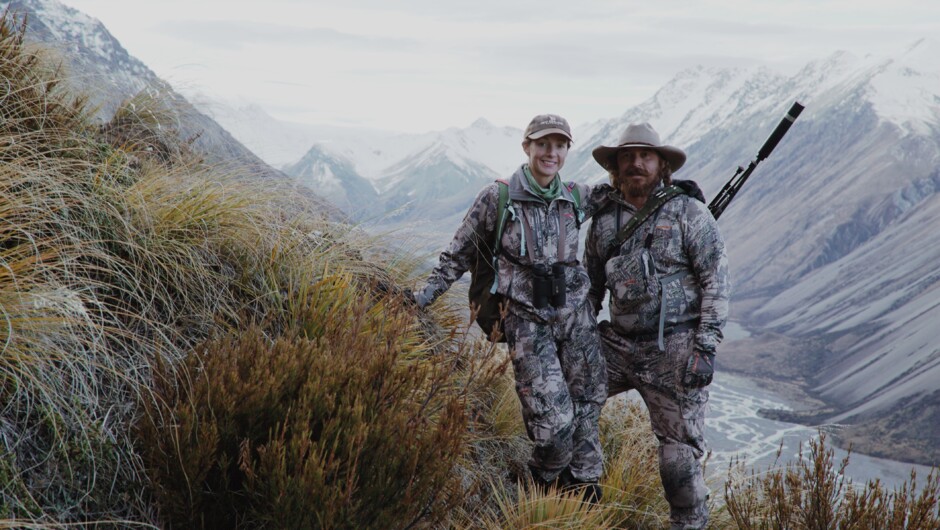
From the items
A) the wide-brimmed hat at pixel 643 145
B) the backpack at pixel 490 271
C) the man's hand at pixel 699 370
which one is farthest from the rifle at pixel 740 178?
the man's hand at pixel 699 370

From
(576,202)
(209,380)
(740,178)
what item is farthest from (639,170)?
(209,380)

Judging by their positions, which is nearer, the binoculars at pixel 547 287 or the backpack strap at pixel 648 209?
the binoculars at pixel 547 287

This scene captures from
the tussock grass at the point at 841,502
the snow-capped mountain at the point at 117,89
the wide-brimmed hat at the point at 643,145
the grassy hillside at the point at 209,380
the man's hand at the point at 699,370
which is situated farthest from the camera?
the snow-capped mountain at the point at 117,89

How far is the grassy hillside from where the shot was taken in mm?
2662

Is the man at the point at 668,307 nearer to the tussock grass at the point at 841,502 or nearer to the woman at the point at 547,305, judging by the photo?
the woman at the point at 547,305

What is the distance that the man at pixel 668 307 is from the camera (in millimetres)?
4051

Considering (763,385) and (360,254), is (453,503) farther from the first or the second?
(763,385)

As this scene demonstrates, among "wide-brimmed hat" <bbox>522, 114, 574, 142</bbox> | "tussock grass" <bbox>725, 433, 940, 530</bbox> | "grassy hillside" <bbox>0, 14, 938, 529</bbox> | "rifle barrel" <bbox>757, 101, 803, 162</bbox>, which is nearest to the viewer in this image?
"grassy hillside" <bbox>0, 14, 938, 529</bbox>

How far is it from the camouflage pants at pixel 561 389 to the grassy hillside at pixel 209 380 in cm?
34

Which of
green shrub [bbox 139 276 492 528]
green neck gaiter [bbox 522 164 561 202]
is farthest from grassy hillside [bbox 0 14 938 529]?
green neck gaiter [bbox 522 164 561 202]

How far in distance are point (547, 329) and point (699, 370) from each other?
855 mm

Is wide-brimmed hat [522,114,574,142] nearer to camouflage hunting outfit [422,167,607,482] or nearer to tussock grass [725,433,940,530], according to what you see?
camouflage hunting outfit [422,167,607,482]

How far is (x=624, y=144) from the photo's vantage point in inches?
→ 168

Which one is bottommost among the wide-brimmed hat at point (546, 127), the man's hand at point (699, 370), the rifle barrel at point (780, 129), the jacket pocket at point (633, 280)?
the man's hand at point (699, 370)
